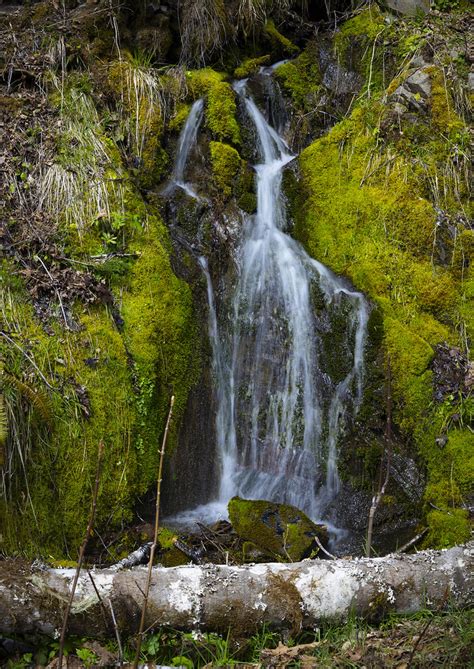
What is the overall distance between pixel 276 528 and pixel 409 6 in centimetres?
717

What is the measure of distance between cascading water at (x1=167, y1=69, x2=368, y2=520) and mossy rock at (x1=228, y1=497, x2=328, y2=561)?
46cm

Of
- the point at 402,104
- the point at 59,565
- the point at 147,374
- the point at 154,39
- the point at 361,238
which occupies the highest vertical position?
the point at 154,39

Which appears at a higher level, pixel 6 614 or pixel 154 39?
pixel 154 39

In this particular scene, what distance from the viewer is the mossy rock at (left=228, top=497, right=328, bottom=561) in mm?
4234

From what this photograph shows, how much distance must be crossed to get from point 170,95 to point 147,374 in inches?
140

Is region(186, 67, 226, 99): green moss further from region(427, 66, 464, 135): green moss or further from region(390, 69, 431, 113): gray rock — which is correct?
region(427, 66, 464, 135): green moss

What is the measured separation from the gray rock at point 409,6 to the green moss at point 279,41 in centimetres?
141

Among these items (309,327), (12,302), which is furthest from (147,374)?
(309,327)

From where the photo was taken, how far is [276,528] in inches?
172

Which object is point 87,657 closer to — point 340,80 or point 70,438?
point 70,438

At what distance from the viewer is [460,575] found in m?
3.39

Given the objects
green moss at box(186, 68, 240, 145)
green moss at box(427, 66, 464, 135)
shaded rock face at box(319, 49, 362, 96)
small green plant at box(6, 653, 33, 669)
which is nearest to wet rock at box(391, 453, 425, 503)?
small green plant at box(6, 653, 33, 669)

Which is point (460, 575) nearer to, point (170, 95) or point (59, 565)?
point (59, 565)

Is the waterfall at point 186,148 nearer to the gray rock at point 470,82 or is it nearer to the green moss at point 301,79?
the green moss at point 301,79
